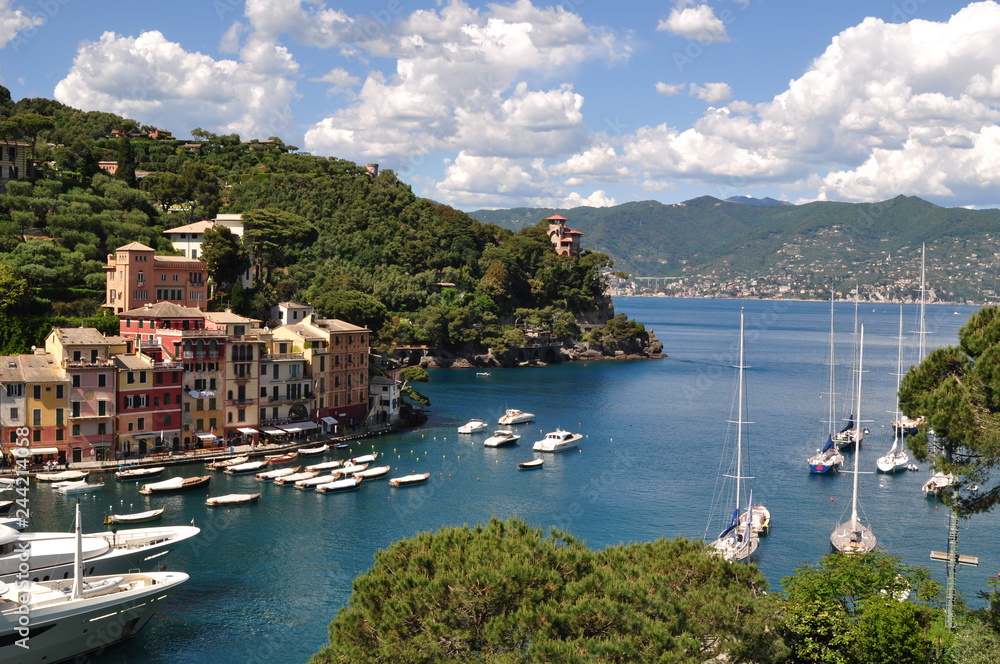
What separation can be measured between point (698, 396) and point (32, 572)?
77.4 metres

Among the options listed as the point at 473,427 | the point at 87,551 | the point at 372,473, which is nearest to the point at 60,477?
the point at 372,473

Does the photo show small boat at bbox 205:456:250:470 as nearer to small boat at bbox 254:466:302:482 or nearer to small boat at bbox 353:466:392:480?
small boat at bbox 254:466:302:482

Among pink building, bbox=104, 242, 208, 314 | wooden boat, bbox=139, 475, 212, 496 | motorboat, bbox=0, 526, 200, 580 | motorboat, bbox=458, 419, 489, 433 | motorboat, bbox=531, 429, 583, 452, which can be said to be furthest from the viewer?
motorboat, bbox=458, 419, 489, 433

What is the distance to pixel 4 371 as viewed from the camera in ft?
171

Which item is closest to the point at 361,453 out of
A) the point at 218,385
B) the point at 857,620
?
the point at 218,385

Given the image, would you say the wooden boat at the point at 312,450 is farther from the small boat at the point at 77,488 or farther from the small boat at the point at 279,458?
the small boat at the point at 77,488

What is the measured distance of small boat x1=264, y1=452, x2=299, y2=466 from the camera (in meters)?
58.1

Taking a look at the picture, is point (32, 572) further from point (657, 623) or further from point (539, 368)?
point (539, 368)

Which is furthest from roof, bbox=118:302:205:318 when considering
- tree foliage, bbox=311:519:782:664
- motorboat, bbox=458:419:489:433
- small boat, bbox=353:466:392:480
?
tree foliage, bbox=311:519:782:664

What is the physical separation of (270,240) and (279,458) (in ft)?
138

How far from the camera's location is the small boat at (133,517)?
42.9m

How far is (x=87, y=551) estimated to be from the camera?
108ft

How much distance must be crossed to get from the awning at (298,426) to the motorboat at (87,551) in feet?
78.6

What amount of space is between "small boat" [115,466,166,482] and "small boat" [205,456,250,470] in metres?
3.20
